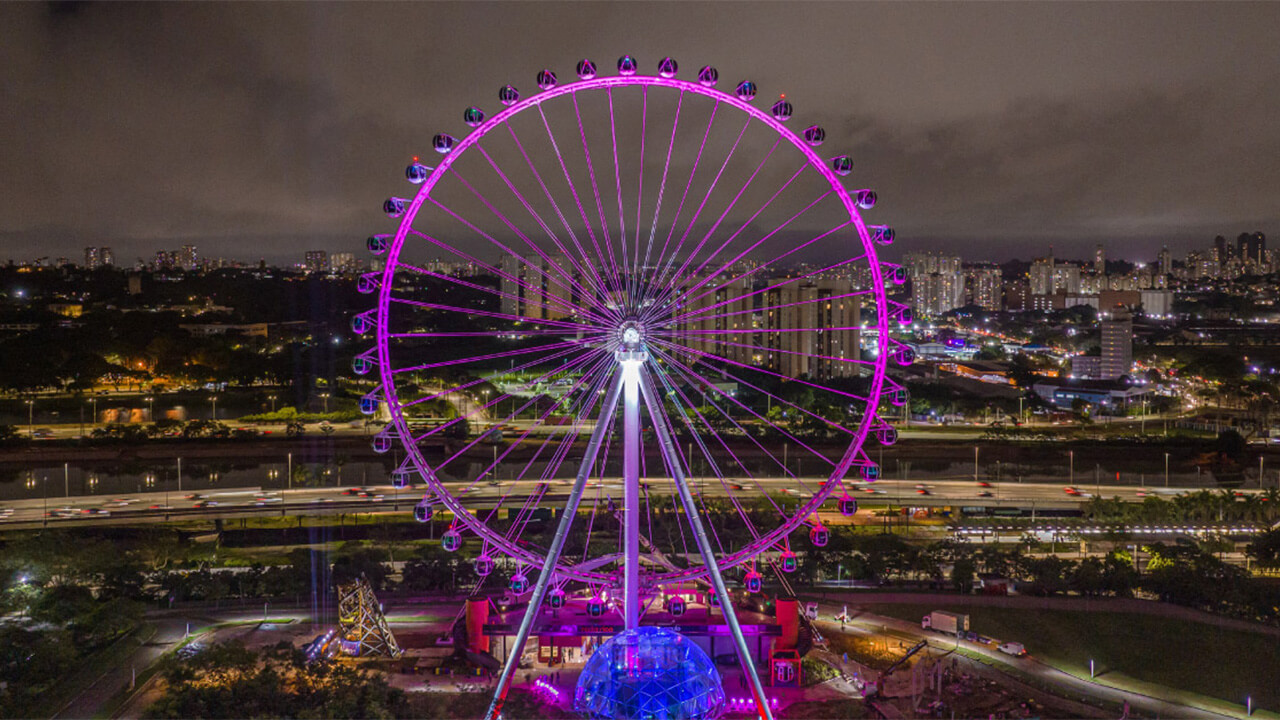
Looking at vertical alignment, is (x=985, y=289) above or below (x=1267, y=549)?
above

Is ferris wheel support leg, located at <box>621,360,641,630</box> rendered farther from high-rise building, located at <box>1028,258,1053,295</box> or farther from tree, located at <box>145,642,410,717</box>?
high-rise building, located at <box>1028,258,1053,295</box>

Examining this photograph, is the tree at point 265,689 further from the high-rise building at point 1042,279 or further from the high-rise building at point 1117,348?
the high-rise building at point 1042,279

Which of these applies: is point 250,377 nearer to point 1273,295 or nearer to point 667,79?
point 667,79

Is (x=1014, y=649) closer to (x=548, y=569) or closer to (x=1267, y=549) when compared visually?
(x=1267, y=549)

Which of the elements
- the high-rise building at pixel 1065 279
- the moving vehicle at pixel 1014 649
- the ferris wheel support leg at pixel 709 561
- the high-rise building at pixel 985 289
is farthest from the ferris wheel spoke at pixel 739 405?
the high-rise building at pixel 1065 279

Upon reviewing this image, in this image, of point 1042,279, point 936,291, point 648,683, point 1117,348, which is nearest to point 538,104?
point 648,683

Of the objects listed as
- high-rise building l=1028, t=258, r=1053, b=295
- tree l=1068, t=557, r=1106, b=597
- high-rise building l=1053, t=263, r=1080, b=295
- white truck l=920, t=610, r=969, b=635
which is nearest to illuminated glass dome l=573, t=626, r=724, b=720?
white truck l=920, t=610, r=969, b=635
